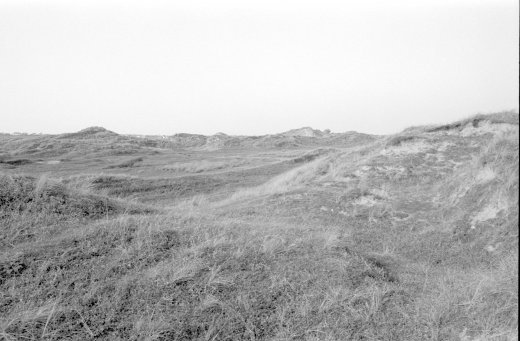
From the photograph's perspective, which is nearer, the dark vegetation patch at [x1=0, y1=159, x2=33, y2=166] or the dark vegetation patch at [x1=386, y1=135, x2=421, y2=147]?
the dark vegetation patch at [x1=386, y1=135, x2=421, y2=147]

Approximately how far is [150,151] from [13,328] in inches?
2238

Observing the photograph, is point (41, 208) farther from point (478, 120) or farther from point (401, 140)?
point (478, 120)

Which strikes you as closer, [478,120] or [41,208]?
[41,208]

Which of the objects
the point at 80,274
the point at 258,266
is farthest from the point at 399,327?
the point at 80,274

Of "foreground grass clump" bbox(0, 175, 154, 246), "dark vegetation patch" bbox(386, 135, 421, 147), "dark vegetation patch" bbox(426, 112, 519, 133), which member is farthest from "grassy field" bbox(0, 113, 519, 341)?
"dark vegetation patch" bbox(426, 112, 519, 133)

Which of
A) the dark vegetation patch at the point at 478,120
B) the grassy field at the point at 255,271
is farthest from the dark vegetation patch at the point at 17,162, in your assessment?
the dark vegetation patch at the point at 478,120

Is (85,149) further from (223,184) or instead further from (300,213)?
(300,213)

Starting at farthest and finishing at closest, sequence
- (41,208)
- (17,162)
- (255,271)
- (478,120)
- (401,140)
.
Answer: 1. (17,162)
2. (401,140)
3. (478,120)
4. (41,208)
5. (255,271)

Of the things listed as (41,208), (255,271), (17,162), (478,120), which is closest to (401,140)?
(478,120)

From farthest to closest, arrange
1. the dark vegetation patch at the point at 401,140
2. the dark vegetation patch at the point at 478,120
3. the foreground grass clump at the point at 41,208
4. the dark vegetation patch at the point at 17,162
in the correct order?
the dark vegetation patch at the point at 17,162
the dark vegetation patch at the point at 401,140
the dark vegetation patch at the point at 478,120
the foreground grass clump at the point at 41,208

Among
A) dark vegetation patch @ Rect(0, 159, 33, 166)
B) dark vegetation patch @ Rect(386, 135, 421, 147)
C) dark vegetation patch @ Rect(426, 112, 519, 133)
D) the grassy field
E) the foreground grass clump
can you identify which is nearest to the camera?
the grassy field

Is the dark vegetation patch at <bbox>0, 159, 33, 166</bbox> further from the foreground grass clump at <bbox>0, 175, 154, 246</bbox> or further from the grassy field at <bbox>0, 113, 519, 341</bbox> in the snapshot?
the grassy field at <bbox>0, 113, 519, 341</bbox>

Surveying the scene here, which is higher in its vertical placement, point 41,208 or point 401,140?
point 401,140

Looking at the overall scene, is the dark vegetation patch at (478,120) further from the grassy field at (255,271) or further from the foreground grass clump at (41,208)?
the foreground grass clump at (41,208)
